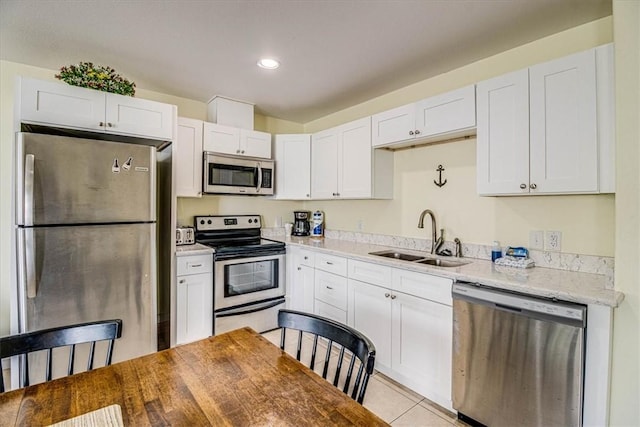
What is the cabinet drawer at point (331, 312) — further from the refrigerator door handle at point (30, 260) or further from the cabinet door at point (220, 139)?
the refrigerator door handle at point (30, 260)

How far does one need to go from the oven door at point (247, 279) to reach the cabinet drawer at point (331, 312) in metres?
0.52

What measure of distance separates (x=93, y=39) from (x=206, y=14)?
91cm

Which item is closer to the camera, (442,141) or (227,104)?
(442,141)

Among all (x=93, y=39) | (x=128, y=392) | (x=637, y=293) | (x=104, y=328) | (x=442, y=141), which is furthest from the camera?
(x=442, y=141)

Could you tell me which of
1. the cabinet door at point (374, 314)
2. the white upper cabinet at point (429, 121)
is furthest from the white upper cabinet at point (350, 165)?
the cabinet door at point (374, 314)

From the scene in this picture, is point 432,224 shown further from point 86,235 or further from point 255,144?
point 86,235

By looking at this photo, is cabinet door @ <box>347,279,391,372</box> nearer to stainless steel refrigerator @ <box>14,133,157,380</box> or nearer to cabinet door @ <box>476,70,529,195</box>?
cabinet door @ <box>476,70,529,195</box>

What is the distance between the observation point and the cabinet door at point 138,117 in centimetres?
236

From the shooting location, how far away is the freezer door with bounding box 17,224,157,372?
199 cm

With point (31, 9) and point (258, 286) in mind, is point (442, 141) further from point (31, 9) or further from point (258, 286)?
point (31, 9)

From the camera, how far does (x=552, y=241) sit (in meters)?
2.03

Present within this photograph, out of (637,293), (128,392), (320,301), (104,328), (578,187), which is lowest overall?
(320,301)

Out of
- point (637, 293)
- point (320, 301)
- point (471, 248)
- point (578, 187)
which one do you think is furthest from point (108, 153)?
point (637, 293)

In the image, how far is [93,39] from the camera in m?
2.12
